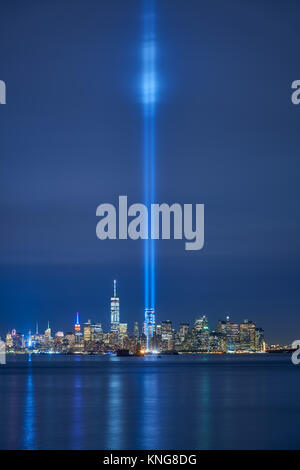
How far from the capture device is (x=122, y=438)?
6134 centimetres

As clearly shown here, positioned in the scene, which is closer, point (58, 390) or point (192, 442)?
point (192, 442)

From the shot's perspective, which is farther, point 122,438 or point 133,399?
point 133,399

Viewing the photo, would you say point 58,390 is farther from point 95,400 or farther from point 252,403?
point 252,403

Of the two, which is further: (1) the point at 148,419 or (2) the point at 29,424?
(1) the point at 148,419

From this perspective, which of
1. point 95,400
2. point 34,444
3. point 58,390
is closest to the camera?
point 34,444

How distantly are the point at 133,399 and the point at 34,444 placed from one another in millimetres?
42916

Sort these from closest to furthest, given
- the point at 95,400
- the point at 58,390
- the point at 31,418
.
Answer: the point at 31,418
the point at 95,400
the point at 58,390
